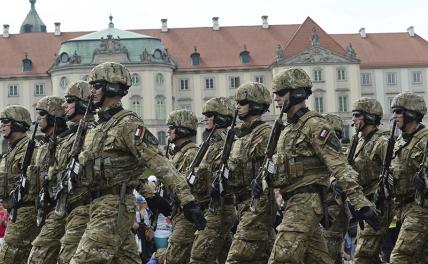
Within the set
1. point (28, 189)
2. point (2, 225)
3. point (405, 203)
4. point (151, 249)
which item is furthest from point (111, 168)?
point (2, 225)

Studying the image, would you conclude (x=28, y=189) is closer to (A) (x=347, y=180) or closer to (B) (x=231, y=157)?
(B) (x=231, y=157)

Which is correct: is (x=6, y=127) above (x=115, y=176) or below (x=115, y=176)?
above

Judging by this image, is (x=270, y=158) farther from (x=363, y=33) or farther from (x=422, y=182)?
(x=363, y=33)

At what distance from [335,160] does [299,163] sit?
0.48 m

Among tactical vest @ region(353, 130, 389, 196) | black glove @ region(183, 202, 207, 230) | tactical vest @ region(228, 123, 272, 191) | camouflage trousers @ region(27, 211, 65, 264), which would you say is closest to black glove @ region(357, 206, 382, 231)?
black glove @ region(183, 202, 207, 230)

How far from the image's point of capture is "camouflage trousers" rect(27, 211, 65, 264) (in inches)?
403

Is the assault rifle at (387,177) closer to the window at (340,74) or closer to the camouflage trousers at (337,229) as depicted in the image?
the camouflage trousers at (337,229)

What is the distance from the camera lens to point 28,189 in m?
11.9

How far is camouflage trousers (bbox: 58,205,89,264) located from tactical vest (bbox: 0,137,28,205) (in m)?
2.81

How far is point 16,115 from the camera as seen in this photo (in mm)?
13039

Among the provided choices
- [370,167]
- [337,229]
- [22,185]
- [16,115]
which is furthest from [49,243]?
[337,229]

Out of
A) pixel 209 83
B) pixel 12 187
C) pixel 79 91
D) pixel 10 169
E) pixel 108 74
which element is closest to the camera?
pixel 108 74

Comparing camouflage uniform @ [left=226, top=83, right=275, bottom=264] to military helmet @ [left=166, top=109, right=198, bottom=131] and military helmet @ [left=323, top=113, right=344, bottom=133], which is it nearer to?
military helmet @ [left=166, top=109, right=198, bottom=131]

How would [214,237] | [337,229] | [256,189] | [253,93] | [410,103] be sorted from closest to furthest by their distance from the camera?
[256,189] → [410,103] → [253,93] → [214,237] → [337,229]
